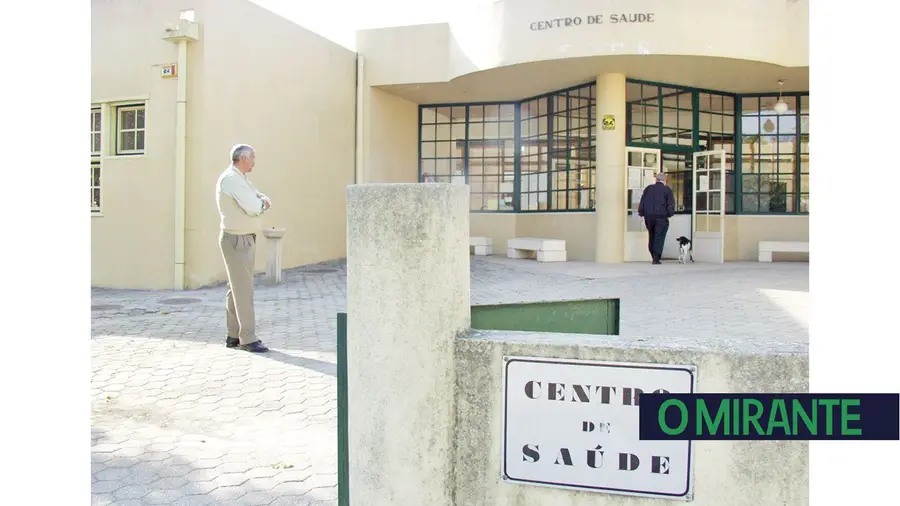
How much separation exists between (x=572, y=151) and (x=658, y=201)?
2.41m

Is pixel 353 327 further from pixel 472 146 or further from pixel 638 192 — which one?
pixel 472 146

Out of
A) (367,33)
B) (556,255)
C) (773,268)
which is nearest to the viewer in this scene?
(773,268)

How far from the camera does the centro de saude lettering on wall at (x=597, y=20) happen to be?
11.4 metres

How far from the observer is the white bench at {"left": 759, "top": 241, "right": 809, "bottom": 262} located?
1386 cm

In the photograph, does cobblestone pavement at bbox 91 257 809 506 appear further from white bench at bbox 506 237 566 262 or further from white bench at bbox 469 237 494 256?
white bench at bbox 469 237 494 256

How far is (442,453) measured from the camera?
7.35 ft

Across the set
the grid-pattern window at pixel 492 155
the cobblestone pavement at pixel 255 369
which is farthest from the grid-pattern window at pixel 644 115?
the cobblestone pavement at pixel 255 369

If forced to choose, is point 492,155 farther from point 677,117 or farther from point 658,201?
point 658,201

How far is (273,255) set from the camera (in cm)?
1112

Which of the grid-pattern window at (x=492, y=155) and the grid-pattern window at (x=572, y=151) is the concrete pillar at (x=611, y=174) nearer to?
the grid-pattern window at (x=572, y=151)

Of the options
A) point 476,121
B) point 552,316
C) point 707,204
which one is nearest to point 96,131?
point 476,121

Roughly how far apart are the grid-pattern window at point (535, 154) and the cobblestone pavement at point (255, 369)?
4219 millimetres
